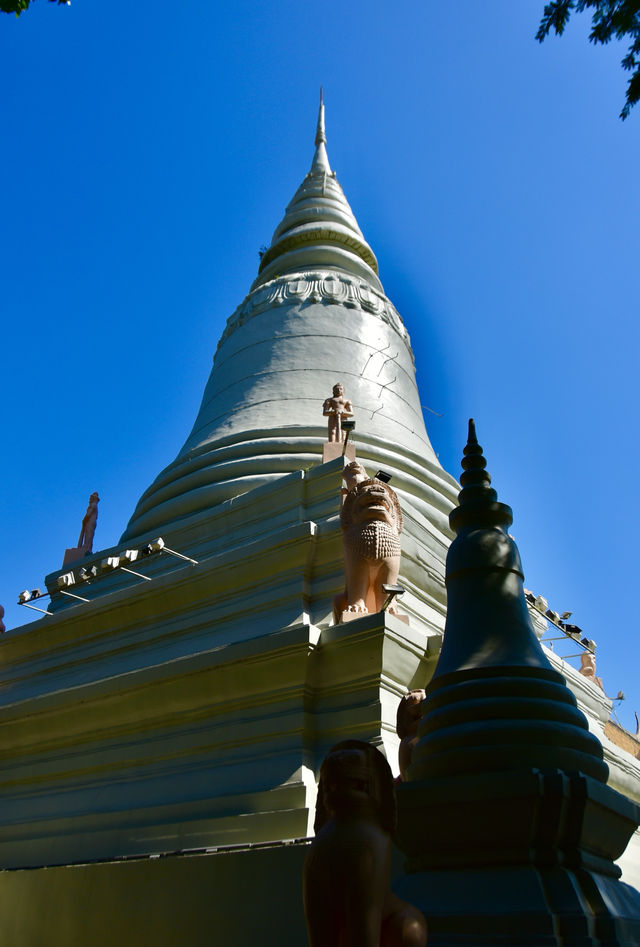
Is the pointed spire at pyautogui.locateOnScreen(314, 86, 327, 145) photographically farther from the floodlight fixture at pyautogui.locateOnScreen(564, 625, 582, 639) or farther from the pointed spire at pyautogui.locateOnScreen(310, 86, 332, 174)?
the floodlight fixture at pyautogui.locateOnScreen(564, 625, 582, 639)

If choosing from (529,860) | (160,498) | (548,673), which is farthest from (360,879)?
(160,498)

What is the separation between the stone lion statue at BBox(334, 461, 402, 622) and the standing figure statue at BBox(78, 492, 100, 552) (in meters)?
8.14

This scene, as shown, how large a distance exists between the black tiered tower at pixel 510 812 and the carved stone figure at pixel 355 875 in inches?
11.9

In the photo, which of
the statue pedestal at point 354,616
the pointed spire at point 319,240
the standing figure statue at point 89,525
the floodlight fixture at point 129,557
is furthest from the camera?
the pointed spire at point 319,240

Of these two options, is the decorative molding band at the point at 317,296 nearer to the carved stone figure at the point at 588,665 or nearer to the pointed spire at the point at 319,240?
the pointed spire at the point at 319,240

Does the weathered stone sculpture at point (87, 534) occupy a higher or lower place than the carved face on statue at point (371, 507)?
higher

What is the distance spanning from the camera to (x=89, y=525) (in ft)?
47.4

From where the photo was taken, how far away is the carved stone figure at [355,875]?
2.45 meters

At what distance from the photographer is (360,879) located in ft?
8.12

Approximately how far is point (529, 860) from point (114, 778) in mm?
5902

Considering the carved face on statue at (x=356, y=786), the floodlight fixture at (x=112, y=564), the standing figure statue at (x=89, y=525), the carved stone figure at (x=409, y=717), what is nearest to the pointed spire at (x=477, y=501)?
the carved stone figure at (x=409, y=717)

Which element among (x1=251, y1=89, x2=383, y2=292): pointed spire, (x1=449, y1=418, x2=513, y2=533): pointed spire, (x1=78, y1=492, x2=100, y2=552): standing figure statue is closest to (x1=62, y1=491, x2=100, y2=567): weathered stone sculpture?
(x1=78, y1=492, x2=100, y2=552): standing figure statue

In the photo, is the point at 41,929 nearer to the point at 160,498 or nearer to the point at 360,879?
the point at 360,879

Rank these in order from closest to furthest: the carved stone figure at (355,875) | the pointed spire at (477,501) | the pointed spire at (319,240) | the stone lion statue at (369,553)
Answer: the carved stone figure at (355,875) → the pointed spire at (477,501) → the stone lion statue at (369,553) → the pointed spire at (319,240)
